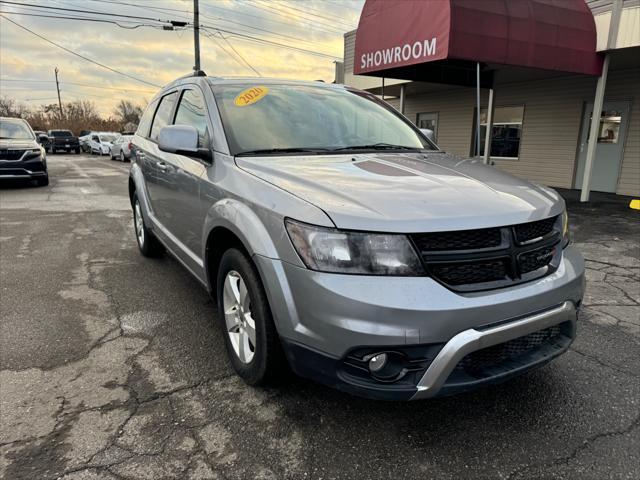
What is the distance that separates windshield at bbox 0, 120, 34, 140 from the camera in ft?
38.5

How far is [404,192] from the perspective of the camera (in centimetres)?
217

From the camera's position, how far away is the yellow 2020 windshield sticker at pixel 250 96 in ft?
10.4

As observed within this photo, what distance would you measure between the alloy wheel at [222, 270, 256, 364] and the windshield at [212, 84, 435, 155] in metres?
0.84

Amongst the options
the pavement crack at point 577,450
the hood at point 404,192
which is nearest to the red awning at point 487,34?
the hood at point 404,192

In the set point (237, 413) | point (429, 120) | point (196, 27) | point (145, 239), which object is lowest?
point (237, 413)

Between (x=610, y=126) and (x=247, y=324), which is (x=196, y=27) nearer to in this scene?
(x=610, y=126)

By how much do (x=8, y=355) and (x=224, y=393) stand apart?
5.29 feet

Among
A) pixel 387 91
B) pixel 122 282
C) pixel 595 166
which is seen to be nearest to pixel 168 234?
pixel 122 282

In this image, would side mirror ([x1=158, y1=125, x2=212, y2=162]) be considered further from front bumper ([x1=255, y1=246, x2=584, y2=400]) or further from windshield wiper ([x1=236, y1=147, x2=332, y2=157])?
front bumper ([x1=255, y1=246, x2=584, y2=400])

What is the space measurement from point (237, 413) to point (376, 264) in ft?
3.91

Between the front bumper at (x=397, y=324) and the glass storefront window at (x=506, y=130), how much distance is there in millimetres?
12834

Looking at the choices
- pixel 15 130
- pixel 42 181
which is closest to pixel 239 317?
pixel 42 181

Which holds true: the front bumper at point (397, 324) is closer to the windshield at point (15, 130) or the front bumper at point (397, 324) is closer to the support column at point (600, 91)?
the support column at point (600, 91)

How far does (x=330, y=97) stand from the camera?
11.9 feet
